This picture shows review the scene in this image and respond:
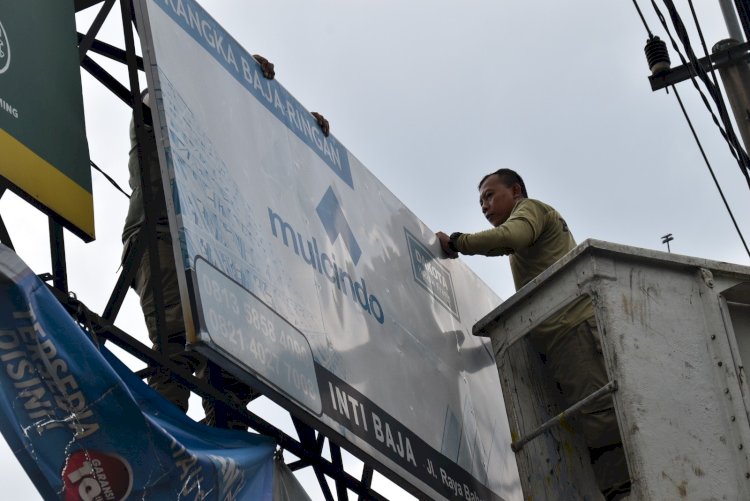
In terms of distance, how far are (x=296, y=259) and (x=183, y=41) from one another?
3.89 ft

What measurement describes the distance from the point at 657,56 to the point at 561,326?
2.81 meters

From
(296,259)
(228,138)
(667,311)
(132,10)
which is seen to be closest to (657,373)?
(667,311)

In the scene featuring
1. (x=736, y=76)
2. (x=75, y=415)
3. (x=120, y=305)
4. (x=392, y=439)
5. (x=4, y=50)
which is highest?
(x=736, y=76)

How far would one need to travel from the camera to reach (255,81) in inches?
281

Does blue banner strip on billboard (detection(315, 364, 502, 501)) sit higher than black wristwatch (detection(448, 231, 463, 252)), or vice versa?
black wristwatch (detection(448, 231, 463, 252))

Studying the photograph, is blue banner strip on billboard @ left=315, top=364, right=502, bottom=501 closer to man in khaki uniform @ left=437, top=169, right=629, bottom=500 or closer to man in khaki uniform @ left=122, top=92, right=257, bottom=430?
man in khaki uniform @ left=122, top=92, right=257, bottom=430

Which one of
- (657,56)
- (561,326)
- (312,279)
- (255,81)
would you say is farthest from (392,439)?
(657,56)

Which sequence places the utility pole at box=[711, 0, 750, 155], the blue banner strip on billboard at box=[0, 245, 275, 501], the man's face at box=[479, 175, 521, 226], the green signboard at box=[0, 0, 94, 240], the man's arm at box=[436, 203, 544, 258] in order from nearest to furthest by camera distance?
the blue banner strip on billboard at box=[0, 245, 275, 501]
the green signboard at box=[0, 0, 94, 240]
the man's arm at box=[436, 203, 544, 258]
the man's face at box=[479, 175, 521, 226]
the utility pole at box=[711, 0, 750, 155]

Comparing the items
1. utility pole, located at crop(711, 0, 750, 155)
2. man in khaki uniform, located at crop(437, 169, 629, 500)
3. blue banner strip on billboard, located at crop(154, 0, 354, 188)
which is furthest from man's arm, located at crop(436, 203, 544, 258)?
utility pole, located at crop(711, 0, 750, 155)

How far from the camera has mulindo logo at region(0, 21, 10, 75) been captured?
588 centimetres

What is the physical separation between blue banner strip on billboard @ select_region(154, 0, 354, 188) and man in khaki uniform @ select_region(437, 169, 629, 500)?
0.93 metres

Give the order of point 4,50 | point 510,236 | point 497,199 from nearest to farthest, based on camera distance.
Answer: point 4,50 → point 510,236 → point 497,199

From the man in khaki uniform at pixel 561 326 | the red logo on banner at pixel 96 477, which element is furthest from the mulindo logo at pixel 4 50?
the man in khaki uniform at pixel 561 326

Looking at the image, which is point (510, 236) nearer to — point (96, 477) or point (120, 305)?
point (120, 305)
